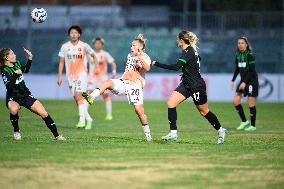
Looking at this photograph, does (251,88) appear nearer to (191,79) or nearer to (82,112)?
(82,112)

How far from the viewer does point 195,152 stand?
47.3ft

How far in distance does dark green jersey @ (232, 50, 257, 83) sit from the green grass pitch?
142 cm

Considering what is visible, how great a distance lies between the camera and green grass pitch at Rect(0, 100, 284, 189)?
1095cm

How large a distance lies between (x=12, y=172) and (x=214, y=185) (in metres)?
2.99

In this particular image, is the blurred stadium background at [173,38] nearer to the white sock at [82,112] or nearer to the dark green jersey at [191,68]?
the white sock at [82,112]

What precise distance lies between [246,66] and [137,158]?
852cm

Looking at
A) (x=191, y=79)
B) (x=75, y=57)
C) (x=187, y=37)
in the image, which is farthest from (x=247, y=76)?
(x=187, y=37)

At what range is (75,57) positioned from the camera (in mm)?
20969

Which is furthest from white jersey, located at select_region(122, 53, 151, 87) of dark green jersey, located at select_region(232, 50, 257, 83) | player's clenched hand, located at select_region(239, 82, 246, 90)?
player's clenched hand, located at select_region(239, 82, 246, 90)

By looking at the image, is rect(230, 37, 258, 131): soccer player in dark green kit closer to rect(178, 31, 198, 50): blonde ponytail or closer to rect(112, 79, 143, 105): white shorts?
rect(178, 31, 198, 50): blonde ponytail

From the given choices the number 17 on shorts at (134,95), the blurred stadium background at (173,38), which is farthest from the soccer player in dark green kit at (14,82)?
the blurred stadium background at (173,38)

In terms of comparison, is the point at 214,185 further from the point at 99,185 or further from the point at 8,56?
the point at 8,56

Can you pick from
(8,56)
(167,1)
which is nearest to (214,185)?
(8,56)

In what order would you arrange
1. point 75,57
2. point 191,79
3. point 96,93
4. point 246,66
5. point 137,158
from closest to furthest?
point 137,158
point 96,93
point 191,79
point 75,57
point 246,66
